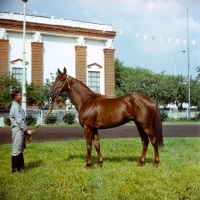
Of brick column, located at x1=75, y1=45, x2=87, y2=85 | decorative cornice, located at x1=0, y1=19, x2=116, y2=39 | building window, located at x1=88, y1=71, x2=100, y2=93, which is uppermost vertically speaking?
decorative cornice, located at x1=0, y1=19, x2=116, y2=39

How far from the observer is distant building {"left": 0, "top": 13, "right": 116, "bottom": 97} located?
22234mm

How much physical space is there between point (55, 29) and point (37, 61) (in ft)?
10.6

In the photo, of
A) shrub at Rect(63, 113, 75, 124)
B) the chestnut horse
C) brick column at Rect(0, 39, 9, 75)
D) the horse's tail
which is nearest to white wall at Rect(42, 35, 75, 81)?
brick column at Rect(0, 39, 9, 75)

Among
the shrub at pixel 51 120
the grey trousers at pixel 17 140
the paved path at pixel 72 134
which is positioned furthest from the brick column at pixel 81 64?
the grey trousers at pixel 17 140

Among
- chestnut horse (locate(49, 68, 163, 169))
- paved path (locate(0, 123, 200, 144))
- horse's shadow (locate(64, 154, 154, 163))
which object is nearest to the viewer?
chestnut horse (locate(49, 68, 163, 169))

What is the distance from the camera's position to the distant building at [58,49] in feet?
72.9

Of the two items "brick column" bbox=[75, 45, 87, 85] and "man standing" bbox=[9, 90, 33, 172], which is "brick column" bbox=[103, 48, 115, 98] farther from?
"man standing" bbox=[9, 90, 33, 172]

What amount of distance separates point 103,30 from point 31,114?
10.7m

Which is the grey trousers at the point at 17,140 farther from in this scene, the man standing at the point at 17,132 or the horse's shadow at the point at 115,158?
the horse's shadow at the point at 115,158

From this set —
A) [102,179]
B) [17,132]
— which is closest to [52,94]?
[17,132]

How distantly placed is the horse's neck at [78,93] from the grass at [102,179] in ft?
4.84

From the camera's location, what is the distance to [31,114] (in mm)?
21766

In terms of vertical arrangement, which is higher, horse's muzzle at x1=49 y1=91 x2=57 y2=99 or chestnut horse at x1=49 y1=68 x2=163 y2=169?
horse's muzzle at x1=49 y1=91 x2=57 y2=99

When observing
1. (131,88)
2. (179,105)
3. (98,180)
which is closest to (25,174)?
(98,180)
